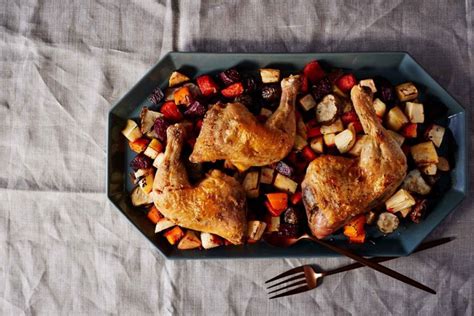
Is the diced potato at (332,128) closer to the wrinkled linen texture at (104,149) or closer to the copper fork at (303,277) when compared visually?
the wrinkled linen texture at (104,149)

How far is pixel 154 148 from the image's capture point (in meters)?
2.18

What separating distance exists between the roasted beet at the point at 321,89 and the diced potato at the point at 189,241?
861 millimetres

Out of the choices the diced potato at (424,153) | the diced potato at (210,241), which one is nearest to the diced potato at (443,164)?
the diced potato at (424,153)

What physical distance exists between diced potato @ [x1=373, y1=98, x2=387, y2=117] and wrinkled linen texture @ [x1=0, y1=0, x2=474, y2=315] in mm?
315

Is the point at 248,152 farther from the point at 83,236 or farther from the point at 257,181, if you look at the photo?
the point at 83,236

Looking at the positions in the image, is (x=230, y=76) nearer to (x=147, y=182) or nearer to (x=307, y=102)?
(x=307, y=102)

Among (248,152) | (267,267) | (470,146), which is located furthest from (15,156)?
(470,146)

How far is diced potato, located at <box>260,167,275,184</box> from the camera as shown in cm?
218

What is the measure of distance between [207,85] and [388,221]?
1.06 m

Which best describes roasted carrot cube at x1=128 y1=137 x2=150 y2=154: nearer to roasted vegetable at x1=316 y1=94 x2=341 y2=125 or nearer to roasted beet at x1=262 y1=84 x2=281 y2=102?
roasted beet at x1=262 y1=84 x2=281 y2=102

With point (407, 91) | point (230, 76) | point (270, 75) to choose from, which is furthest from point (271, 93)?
point (407, 91)

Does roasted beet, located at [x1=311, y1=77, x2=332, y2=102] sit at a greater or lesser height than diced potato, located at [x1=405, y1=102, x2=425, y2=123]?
greater

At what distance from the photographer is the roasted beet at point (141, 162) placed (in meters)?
2.19

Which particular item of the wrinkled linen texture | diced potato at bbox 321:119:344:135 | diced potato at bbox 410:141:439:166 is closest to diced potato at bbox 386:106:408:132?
diced potato at bbox 410:141:439:166
